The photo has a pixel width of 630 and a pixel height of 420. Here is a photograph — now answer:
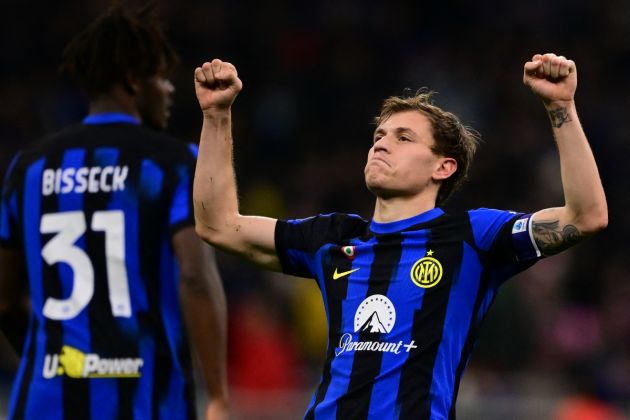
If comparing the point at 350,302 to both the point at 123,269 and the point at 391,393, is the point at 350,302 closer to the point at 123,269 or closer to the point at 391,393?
the point at 391,393

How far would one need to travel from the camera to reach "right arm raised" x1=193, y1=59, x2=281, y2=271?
4.41 metres

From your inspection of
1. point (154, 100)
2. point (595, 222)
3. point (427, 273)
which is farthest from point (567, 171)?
point (154, 100)

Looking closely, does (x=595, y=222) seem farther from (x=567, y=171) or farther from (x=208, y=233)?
(x=208, y=233)

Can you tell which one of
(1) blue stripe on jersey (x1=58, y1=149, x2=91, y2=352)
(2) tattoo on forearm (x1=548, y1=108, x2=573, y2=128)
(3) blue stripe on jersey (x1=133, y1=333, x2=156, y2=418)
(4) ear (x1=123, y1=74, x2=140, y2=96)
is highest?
(4) ear (x1=123, y1=74, x2=140, y2=96)

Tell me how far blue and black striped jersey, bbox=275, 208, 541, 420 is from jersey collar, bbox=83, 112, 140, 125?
40.7 inches

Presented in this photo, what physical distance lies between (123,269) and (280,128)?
854cm

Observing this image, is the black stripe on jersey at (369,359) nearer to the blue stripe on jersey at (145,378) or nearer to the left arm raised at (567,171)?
the left arm raised at (567,171)

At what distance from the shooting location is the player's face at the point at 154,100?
5059 millimetres

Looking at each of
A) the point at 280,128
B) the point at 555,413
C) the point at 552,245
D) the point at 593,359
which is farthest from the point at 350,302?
the point at 280,128

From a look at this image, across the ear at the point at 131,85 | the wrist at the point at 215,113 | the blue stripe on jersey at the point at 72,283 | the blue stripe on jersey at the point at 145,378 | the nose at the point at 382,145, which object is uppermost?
the ear at the point at 131,85

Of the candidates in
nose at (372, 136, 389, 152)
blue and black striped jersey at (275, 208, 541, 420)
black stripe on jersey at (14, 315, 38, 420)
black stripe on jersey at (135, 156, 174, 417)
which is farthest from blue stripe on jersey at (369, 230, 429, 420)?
black stripe on jersey at (14, 315, 38, 420)

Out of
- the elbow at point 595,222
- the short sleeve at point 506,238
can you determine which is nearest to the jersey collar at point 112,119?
the short sleeve at point 506,238

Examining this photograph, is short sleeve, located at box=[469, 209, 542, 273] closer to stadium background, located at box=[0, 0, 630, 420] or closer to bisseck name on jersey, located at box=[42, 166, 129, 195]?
bisseck name on jersey, located at box=[42, 166, 129, 195]

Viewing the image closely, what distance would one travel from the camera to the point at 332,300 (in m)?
4.27
